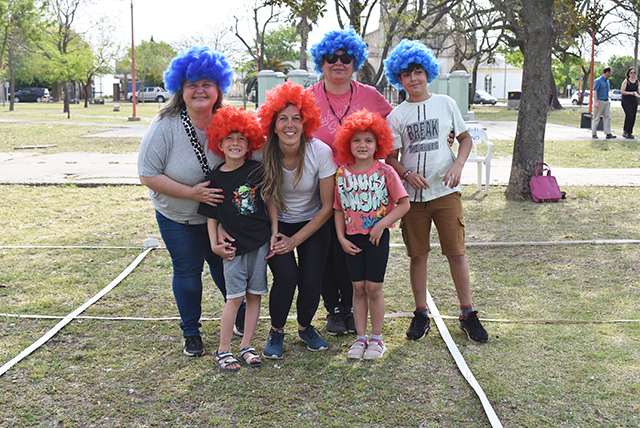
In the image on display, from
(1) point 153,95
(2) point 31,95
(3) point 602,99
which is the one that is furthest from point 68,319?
(2) point 31,95

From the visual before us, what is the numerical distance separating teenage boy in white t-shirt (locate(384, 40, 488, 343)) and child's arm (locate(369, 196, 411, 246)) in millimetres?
202

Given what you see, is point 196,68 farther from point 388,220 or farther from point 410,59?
point 388,220

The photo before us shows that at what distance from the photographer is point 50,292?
4398mm

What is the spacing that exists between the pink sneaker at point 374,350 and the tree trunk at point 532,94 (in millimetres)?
5055

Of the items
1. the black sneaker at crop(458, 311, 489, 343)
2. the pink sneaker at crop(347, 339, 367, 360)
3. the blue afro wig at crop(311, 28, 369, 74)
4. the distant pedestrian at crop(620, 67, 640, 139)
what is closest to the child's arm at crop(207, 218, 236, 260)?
the pink sneaker at crop(347, 339, 367, 360)

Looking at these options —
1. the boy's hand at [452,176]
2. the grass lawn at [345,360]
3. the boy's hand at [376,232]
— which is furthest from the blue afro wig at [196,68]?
the grass lawn at [345,360]

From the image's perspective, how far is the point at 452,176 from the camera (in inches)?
132

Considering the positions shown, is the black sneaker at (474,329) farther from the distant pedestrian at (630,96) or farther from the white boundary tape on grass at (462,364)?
the distant pedestrian at (630,96)

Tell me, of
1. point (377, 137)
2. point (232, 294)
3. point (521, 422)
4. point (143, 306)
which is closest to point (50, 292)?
point (143, 306)

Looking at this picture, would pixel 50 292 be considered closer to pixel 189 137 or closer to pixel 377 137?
pixel 189 137

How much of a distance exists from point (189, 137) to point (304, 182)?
68 cm

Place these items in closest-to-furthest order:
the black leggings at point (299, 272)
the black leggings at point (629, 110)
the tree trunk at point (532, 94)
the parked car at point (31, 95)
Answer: the black leggings at point (299, 272)
the tree trunk at point (532, 94)
the black leggings at point (629, 110)
the parked car at point (31, 95)

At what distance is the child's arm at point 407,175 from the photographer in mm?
3371

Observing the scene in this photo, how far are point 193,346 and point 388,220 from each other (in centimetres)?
135
